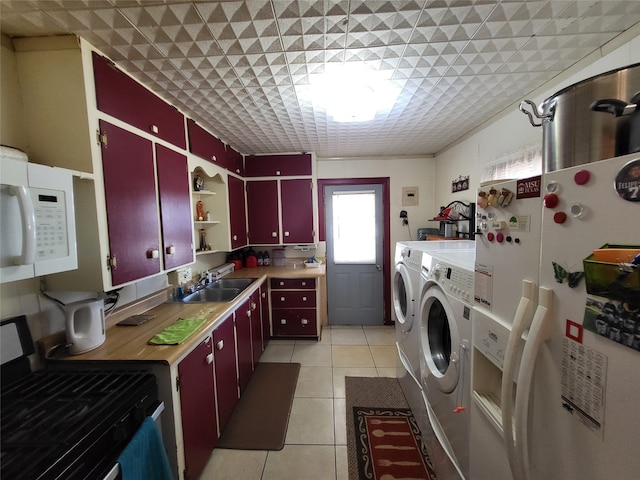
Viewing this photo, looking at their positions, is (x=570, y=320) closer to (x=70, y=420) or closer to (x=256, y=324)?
(x=70, y=420)

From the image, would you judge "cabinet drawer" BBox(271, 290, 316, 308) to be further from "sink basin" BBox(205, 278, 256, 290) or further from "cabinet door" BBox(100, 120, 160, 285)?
"cabinet door" BBox(100, 120, 160, 285)

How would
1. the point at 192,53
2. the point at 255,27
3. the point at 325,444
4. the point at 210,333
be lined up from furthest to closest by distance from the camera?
the point at 325,444
the point at 210,333
the point at 192,53
the point at 255,27

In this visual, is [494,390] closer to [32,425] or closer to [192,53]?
[32,425]

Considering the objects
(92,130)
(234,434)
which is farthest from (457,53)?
(234,434)

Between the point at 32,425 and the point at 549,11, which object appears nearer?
the point at 32,425

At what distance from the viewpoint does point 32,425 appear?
818 mm

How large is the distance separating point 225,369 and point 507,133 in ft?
9.30

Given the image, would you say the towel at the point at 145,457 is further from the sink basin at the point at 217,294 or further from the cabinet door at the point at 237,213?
the cabinet door at the point at 237,213

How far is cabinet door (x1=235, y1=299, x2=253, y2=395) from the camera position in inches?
82.0

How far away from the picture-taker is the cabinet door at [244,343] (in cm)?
208

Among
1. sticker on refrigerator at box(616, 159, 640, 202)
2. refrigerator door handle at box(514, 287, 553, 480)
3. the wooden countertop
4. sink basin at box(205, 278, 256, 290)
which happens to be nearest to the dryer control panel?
refrigerator door handle at box(514, 287, 553, 480)

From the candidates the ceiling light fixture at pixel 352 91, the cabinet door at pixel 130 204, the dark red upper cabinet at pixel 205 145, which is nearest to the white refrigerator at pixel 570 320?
the ceiling light fixture at pixel 352 91

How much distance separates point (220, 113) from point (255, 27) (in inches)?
39.9

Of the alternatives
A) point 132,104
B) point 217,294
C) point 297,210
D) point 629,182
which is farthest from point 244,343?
point 629,182
